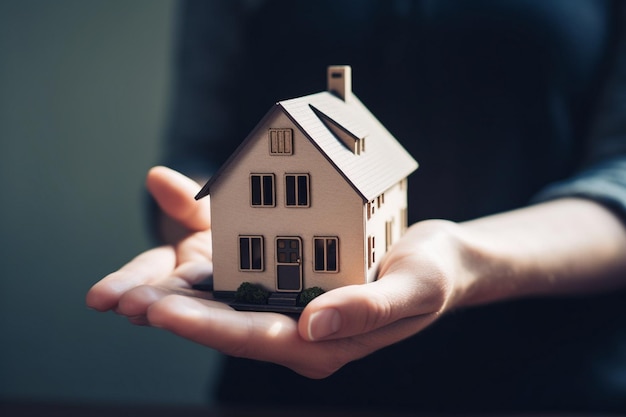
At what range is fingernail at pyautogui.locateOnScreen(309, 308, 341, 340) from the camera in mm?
2363

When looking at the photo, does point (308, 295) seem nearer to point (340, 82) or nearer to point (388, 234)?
point (388, 234)

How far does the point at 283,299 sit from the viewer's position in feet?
9.64

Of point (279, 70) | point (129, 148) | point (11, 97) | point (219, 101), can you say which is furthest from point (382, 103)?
point (11, 97)

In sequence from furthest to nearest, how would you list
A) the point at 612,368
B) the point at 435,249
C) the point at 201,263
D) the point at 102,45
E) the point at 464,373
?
the point at 102,45 < the point at 464,373 < the point at 612,368 < the point at 201,263 < the point at 435,249

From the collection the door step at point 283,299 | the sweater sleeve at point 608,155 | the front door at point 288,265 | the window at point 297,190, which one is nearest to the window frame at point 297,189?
the window at point 297,190

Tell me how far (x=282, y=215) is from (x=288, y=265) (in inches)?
8.0

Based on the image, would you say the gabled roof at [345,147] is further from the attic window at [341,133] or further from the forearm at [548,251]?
the forearm at [548,251]

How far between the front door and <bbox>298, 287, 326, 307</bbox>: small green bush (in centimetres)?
11

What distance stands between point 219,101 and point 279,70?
0.39m

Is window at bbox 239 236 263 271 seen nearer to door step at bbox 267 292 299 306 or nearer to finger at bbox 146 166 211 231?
door step at bbox 267 292 299 306

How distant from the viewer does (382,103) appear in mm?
4094

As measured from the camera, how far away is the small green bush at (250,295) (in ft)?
9.70

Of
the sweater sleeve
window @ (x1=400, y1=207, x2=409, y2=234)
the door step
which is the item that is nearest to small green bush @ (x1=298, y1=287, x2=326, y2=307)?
the door step

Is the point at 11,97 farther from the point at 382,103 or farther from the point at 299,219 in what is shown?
the point at 299,219
